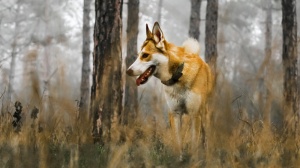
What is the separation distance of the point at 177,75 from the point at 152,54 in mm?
426

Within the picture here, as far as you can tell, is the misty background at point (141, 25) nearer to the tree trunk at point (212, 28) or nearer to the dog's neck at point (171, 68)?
the tree trunk at point (212, 28)

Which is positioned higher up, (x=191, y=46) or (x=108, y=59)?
(x=191, y=46)

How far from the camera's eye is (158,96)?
14.5 ft

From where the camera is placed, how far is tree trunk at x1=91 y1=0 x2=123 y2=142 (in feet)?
19.4

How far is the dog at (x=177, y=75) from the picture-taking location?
5.44 m

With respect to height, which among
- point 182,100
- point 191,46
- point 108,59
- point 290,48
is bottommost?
point 182,100

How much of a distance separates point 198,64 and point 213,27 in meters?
7.12

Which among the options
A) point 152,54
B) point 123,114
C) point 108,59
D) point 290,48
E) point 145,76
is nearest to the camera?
point 145,76

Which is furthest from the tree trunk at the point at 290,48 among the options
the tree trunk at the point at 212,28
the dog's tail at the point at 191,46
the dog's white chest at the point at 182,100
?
the dog's white chest at the point at 182,100

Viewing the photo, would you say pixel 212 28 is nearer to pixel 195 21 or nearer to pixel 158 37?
pixel 195 21

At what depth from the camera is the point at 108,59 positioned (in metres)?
5.93

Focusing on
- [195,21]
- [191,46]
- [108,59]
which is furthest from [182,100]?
[195,21]

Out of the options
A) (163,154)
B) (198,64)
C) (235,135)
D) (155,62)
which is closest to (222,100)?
(235,135)

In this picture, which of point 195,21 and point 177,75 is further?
point 195,21
